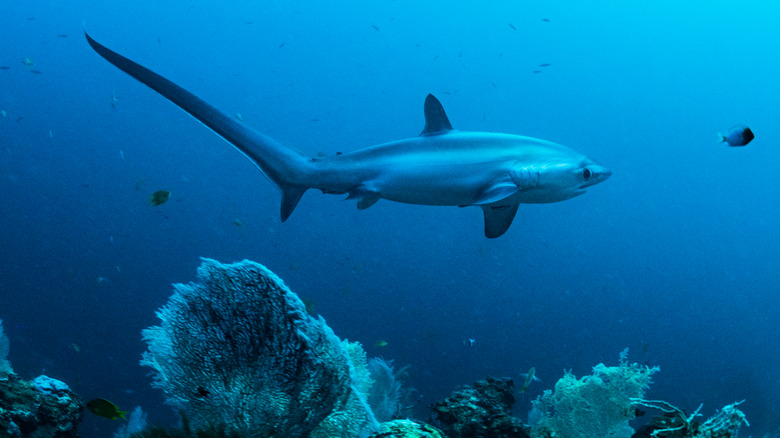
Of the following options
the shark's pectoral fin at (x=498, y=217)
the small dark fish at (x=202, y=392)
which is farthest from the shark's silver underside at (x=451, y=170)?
the small dark fish at (x=202, y=392)

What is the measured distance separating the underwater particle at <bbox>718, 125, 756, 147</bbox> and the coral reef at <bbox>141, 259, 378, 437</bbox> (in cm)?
677

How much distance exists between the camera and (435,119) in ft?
14.6

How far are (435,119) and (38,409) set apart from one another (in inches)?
142

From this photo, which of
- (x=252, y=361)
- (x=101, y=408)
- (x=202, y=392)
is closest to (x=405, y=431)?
(x=252, y=361)

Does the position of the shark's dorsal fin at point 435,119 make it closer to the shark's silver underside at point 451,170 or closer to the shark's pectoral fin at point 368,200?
the shark's silver underside at point 451,170

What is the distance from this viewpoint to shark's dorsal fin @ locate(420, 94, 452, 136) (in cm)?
443

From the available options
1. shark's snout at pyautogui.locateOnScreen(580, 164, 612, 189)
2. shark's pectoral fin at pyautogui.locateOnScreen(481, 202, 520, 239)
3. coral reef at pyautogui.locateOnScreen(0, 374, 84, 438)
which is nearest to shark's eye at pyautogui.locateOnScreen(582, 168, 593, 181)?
shark's snout at pyautogui.locateOnScreen(580, 164, 612, 189)

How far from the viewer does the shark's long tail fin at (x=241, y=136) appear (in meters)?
3.23

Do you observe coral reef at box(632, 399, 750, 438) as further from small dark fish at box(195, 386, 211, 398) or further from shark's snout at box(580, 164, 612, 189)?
small dark fish at box(195, 386, 211, 398)

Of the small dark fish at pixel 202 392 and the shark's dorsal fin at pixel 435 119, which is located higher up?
the shark's dorsal fin at pixel 435 119

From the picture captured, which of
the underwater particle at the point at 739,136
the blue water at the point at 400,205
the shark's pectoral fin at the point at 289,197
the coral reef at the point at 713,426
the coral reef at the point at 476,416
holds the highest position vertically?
the blue water at the point at 400,205

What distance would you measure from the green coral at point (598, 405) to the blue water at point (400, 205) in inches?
702

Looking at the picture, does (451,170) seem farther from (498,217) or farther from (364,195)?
(498,217)

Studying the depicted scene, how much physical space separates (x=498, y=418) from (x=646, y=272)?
178ft
